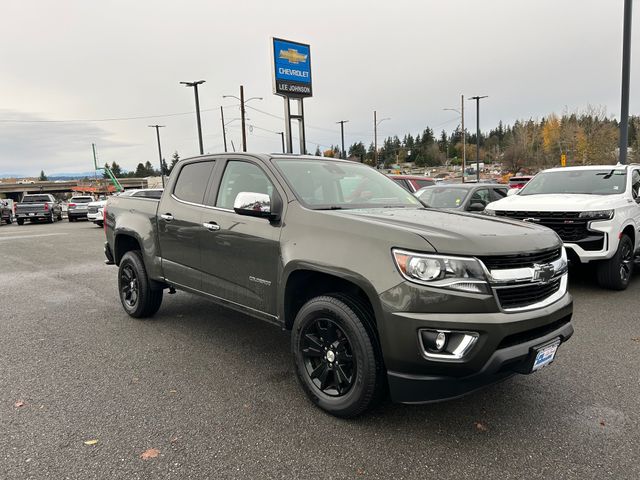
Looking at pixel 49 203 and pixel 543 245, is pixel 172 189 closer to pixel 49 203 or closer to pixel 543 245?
pixel 543 245

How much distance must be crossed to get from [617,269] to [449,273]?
16.8ft

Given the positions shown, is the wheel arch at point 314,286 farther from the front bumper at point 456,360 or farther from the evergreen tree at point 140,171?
the evergreen tree at point 140,171

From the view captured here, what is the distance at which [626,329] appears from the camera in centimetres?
489

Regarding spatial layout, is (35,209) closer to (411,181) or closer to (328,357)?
(411,181)

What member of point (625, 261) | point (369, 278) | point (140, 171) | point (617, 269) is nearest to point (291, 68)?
point (625, 261)

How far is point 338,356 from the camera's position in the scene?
3.12 meters

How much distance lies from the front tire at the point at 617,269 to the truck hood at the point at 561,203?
582 mm

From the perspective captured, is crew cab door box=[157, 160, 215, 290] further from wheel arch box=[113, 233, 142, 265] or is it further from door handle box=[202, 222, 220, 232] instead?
wheel arch box=[113, 233, 142, 265]

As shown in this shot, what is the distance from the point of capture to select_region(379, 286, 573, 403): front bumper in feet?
8.41

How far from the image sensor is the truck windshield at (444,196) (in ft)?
30.4

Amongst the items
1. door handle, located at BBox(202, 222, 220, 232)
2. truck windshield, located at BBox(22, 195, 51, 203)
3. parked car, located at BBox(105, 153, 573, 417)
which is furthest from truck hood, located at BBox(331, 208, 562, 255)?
truck windshield, located at BBox(22, 195, 51, 203)

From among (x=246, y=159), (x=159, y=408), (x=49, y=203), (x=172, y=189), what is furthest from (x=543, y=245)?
(x=49, y=203)

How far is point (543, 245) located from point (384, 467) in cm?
172

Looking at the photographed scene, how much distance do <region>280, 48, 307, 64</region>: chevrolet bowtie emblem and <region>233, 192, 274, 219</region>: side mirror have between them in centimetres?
2171
